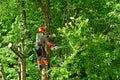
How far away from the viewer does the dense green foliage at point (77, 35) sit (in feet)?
33.0

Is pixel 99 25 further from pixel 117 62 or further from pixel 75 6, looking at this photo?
pixel 117 62

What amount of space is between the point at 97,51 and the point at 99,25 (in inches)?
166

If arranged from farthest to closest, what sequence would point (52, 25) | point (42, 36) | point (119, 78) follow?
point (52, 25)
point (42, 36)
point (119, 78)

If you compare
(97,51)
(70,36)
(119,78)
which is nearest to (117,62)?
(119,78)

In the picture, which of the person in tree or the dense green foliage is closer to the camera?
the dense green foliage

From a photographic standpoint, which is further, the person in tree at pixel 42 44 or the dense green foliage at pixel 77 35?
the person in tree at pixel 42 44

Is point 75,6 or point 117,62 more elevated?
point 75,6

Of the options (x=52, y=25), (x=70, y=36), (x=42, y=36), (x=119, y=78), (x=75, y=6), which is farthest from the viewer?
(x=52, y=25)

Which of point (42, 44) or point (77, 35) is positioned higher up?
point (77, 35)

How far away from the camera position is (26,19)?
14.9 meters

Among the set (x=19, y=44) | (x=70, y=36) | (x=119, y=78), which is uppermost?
(x=70, y=36)

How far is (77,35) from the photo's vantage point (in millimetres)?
9781

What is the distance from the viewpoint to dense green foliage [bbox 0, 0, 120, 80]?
10.1 m

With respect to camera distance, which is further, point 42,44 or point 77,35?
point 42,44
